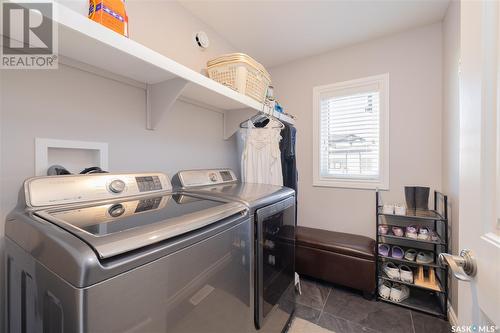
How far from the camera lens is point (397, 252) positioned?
6.45 ft

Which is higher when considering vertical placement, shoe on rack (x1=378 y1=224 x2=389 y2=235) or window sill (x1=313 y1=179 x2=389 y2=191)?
window sill (x1=313 y1=179 x2=389 y2=191)

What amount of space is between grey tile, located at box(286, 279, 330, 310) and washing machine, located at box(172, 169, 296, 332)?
0.35 metres

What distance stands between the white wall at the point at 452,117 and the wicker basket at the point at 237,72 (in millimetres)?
1469

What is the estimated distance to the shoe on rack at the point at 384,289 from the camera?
1.90m

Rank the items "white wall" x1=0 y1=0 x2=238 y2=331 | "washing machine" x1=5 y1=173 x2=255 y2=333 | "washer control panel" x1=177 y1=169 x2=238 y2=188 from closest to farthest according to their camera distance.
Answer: "washing machine" x1=5 y1=173 x2=255 y2=333 → "white wall" x1=0 y1=0 x2=238 y2=331 → "washer control panel" x1=177 y1=169 x2=238 y2=188

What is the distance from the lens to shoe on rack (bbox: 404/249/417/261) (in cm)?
190

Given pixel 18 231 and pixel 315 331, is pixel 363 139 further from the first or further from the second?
pixel 18 231

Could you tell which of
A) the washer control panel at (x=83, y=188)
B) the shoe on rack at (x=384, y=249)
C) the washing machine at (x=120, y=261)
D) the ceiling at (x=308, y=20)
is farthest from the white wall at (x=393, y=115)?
the washer control panel at (x=83, y=188)

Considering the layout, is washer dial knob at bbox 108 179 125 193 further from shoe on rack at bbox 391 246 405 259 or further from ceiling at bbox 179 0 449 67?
shoe on rack at bbox 391 246 405 259

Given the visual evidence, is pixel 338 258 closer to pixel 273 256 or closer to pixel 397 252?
pixel 397 252

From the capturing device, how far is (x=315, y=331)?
62.4 inches

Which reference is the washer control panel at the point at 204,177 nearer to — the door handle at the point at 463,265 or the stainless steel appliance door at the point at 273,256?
the stainless steel appliance door at the point at 273,256

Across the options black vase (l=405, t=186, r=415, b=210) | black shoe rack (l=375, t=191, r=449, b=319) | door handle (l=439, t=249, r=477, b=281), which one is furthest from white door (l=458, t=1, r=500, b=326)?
black vase (l=405, t=186, r=415, b=210)

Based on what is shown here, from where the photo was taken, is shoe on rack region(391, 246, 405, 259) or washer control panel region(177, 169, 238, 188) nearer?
washer control panel region(177, 169, 238, 188)
